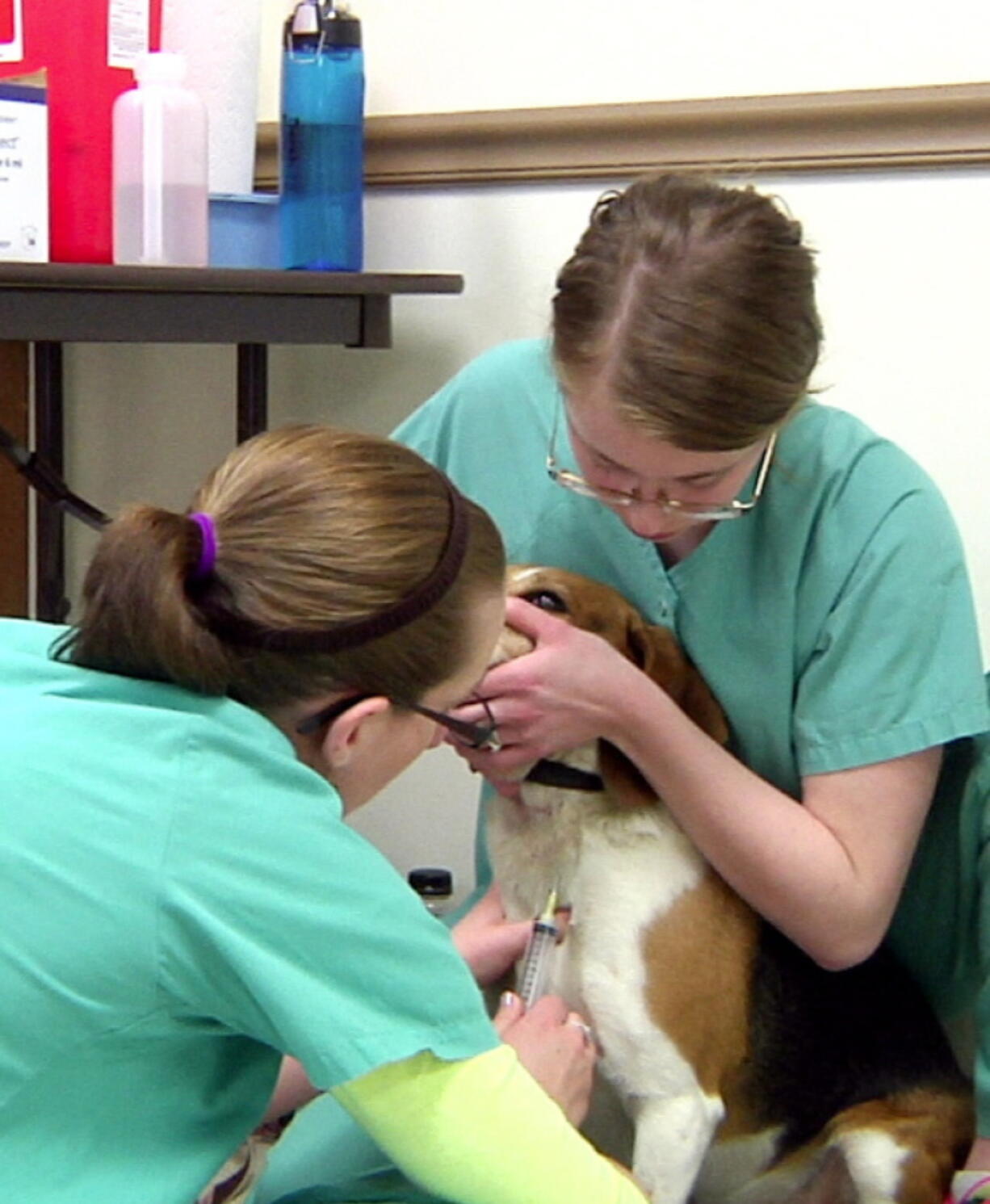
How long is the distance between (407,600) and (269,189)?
1207 mm

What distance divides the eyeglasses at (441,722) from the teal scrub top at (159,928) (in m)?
0.05

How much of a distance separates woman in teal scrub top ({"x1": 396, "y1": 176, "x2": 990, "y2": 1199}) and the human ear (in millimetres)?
300

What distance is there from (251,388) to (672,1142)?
979mm

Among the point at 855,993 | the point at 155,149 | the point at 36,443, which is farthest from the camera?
the point at 36,443

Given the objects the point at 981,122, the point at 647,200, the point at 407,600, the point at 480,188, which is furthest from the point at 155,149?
the point at 407,600

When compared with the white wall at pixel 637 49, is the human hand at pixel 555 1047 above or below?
below

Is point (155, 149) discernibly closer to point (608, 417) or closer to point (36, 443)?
point (36, 443)

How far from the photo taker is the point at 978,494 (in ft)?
5.57

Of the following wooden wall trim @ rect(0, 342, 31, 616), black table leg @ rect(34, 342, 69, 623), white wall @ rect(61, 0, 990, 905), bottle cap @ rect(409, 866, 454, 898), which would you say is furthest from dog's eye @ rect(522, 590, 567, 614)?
wooden wall trim @ rect(0, 342, 31, 616)

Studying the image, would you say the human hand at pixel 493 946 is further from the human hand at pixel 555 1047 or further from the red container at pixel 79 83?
the red container at pixel 79 83

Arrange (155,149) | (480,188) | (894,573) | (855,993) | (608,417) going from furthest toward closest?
1. (480,188)
2. (155,149)
3. (855,993)
4. (894,573)
5. (608,417)

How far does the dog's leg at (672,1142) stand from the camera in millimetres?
1379

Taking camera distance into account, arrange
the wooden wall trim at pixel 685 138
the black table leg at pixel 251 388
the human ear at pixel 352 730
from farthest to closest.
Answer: the black table leg at pixel 251 388, the wooden wall trim at pixel 685 138, the human ear at pixel 352 730

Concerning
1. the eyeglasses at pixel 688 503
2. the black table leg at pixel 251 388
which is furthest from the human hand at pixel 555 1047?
the black table leg at pixel 251 388
